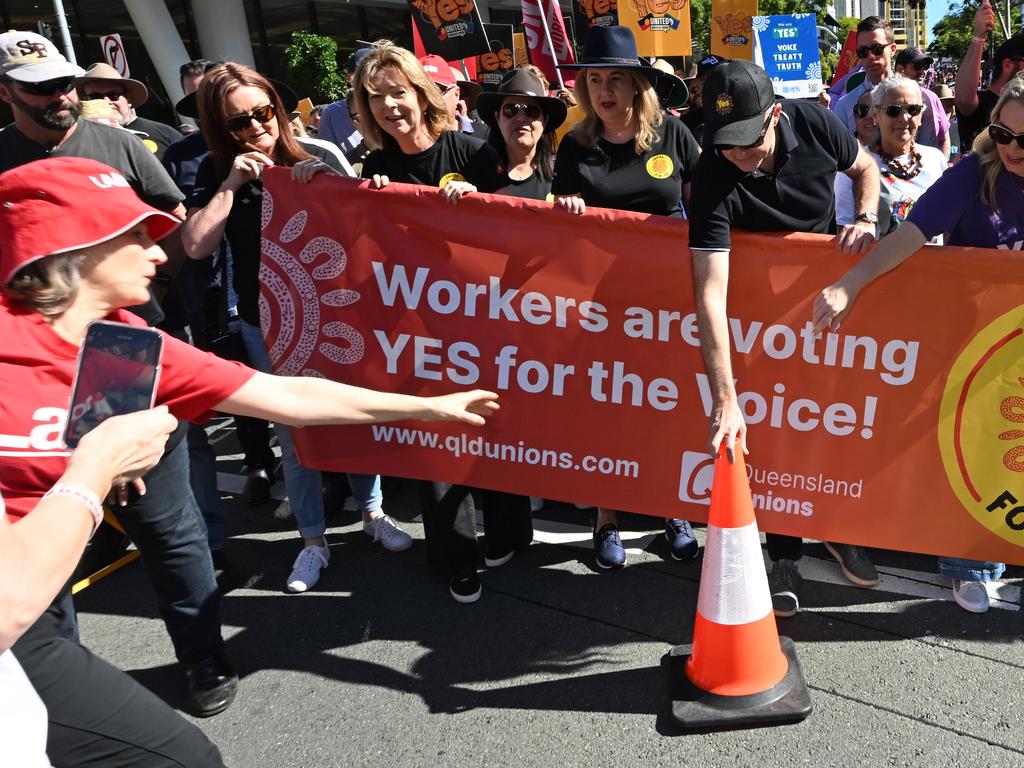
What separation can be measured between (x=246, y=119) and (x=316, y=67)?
57.4 ft

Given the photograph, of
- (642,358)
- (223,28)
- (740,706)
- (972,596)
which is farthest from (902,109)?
(223,28)

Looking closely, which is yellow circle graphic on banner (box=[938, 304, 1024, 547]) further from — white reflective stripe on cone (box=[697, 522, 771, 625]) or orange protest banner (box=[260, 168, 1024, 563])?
white reflective stripe on cone (box=[697, 522, 771, 625])

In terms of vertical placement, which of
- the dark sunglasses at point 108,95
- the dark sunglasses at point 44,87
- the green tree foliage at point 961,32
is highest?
the dark sunglasses at point 44,87

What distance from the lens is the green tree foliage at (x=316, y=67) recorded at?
62.1 feet

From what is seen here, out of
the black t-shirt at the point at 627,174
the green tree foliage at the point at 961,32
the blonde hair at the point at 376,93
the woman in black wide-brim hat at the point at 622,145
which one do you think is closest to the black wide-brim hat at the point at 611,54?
the woman in black wide-brim hat at the point at 622,145

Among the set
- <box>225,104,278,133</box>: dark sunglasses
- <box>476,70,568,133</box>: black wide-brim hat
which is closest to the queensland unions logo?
<box>225,104,278,133</box>: dark sunglasses

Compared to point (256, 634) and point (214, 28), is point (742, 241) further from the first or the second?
point (214, 28)

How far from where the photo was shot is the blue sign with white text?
6.98 m

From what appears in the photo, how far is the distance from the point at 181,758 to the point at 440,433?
1764 millimetres

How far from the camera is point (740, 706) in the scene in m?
2.65

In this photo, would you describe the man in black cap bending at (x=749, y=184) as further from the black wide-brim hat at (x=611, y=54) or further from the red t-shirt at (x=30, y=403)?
the red t-shirt at (x=30, y=403)

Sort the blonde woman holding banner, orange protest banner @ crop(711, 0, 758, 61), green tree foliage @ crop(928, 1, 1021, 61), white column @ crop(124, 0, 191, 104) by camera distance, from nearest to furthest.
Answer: the blonde woman holding banner → orange protest banner @ crop(711, 0, 758, 61) → white column @ crop(124, 0, 191, 104) → green tree foliage @ crop(928, 1, 1021, 61)

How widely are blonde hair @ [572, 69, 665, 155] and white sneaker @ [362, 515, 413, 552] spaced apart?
1.99 metres

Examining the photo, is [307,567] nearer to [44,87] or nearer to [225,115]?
[225,115]
